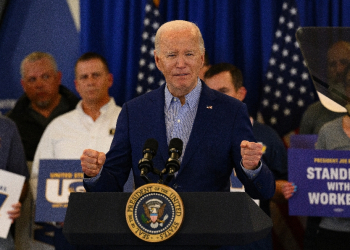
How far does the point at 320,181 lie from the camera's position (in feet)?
10.7

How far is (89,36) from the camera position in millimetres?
4715

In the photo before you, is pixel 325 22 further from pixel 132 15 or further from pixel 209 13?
pixel 132 15

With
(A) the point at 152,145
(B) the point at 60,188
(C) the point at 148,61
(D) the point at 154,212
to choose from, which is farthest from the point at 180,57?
(C) the point at 148,61

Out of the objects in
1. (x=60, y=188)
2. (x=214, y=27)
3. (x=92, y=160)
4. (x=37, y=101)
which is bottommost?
(x=60, y=188)

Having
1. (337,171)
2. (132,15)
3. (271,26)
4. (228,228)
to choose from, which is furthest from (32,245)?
(228,228)

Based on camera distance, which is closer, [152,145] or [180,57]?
[152,145]

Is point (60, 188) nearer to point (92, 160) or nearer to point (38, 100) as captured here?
point (38, 100)

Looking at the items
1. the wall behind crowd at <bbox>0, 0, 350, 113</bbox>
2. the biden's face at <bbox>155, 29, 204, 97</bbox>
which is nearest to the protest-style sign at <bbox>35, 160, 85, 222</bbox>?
the wall behind crowd at <bbox>0, 0, 350, 113</bbox>

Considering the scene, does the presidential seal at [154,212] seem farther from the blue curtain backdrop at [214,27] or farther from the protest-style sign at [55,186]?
the blue curtain backdrop at [214,27]

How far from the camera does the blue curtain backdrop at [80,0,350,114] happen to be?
4574mm

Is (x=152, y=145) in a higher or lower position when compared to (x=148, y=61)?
lower

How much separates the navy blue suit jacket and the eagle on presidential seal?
0.43 meters

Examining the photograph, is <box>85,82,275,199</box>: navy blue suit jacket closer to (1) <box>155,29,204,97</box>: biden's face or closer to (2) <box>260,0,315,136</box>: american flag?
(1) <box>155,29,204,97</box>: biden's face

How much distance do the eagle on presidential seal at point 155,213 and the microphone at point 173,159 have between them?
0.28ft
